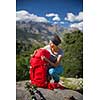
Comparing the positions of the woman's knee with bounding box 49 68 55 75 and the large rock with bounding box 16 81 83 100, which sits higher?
the woman's knee with bounding box 49 68 55 75

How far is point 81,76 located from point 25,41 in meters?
0.47

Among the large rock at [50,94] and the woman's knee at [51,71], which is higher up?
the woman's knee at [51,71]

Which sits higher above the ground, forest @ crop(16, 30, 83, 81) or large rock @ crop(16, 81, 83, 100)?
forest @ crop(16, 30, 83, 81)

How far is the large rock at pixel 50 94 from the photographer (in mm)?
1974

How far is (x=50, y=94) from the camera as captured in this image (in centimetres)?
202

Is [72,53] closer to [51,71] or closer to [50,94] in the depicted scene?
[51,71]

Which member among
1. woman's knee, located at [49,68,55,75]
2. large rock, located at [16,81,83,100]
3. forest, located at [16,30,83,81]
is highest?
forest, located at [16,30,83,81]

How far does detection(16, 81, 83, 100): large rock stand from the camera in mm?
1974

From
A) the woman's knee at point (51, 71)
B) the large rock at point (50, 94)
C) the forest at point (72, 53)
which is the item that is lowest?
the large rock at point (50, 94)

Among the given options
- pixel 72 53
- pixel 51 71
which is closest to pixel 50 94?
pixel 51 71

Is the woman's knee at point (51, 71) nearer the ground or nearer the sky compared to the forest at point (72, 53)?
nearer the ground
